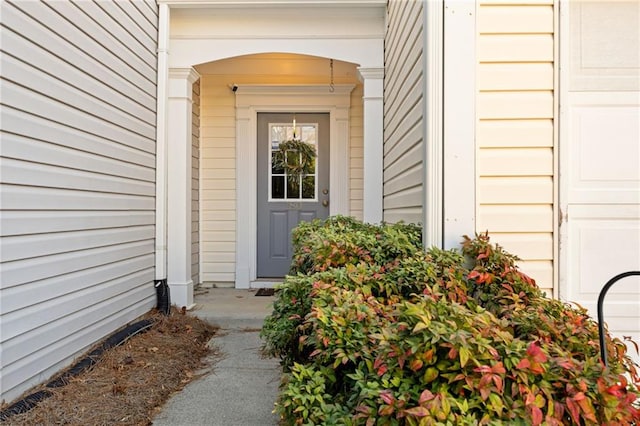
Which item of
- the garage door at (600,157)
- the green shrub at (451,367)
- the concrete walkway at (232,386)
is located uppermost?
the garage door at (600,157)

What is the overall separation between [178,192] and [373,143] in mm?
1880

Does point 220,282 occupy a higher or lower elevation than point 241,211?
lower

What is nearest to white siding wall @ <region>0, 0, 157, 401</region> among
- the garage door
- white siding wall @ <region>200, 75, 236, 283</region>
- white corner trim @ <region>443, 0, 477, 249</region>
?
white siding wall @ <region>200, 75, 236, 283</region>

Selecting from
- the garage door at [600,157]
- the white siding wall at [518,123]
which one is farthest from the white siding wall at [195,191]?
the garage door at [600,157]

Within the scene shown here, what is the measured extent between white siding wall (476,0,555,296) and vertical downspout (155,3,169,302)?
2.81 metres

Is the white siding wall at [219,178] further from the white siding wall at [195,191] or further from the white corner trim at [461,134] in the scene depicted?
the white corner trim at [461,134]

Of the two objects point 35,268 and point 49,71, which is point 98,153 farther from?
point 35,268

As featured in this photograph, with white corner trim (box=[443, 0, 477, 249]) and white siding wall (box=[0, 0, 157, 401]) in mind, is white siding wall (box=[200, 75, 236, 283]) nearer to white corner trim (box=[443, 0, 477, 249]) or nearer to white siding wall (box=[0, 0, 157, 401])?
white siding wall (box=[0, 0, 157, 401])

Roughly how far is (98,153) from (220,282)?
259 centimetres

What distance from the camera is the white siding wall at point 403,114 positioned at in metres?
2.50

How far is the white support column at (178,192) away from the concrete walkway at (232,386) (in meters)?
0.29

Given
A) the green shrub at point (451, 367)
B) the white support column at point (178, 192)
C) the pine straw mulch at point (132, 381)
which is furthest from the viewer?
the white support column at point (178, 192)

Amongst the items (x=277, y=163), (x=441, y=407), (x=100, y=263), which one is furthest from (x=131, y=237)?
(x=441, y=407)

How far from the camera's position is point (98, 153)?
2943 mm
